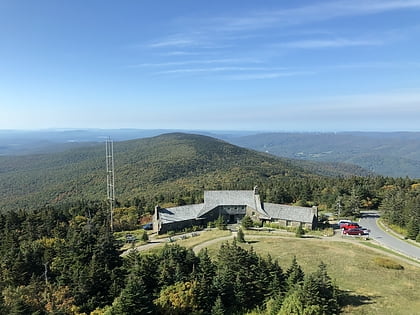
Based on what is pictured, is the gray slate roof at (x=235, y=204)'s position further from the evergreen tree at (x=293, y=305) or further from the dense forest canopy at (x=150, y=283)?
the evergreen tree at (x=293, y=305)

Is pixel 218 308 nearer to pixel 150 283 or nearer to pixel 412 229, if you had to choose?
pixel 150 283

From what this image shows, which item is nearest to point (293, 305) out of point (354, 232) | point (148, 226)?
point (354, 232)

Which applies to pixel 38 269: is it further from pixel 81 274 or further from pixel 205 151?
pixel 205 151

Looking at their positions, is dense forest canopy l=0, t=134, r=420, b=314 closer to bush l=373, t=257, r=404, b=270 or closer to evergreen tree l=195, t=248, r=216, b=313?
evergreen tree l=195, t=248, r=216, b=313

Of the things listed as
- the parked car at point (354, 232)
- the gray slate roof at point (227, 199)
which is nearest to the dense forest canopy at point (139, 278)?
the parked car at point (354, 232)

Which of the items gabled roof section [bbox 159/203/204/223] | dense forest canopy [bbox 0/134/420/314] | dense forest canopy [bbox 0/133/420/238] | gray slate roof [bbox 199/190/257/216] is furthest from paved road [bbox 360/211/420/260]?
gabled roof section [bbox 159/203/204/223]

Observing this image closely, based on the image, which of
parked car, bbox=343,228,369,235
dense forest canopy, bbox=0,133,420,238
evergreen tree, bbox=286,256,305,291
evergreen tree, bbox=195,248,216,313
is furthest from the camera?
dense forest canopy, bbox=0,133,420,238

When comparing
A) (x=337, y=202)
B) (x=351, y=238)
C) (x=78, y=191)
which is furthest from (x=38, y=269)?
(x=78, y=191)
